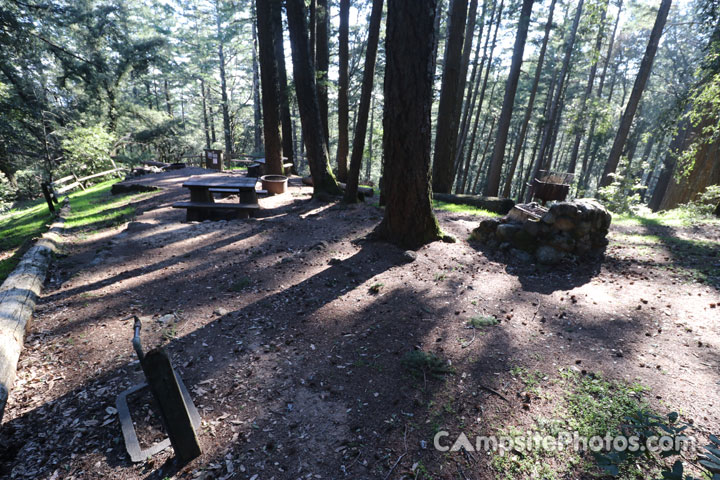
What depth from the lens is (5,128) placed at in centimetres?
1455

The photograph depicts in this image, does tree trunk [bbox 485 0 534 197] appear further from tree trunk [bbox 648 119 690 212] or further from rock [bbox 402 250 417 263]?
tree trunk [bbox 648 119 690 212]

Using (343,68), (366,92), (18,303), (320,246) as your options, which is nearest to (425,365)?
(320,246)

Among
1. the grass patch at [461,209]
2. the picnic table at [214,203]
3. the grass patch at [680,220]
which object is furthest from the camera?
the grass patch at [461,209]

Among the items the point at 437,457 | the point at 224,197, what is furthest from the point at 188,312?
the point at 224,197

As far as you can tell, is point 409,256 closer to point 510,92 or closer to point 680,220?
point 680,220

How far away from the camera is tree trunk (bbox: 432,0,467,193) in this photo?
991 cm

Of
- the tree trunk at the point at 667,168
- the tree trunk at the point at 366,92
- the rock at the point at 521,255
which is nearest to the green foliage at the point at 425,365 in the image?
the rock at the point at 521,255

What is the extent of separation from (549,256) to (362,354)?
397 centimetres

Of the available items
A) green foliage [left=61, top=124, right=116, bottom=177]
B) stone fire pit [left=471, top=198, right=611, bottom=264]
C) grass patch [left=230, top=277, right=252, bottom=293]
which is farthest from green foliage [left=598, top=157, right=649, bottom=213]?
green foliage [left=61, top=124, right=116, bottom=177]

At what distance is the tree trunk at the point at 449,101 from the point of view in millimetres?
9906

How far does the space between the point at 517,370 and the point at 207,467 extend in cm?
284
